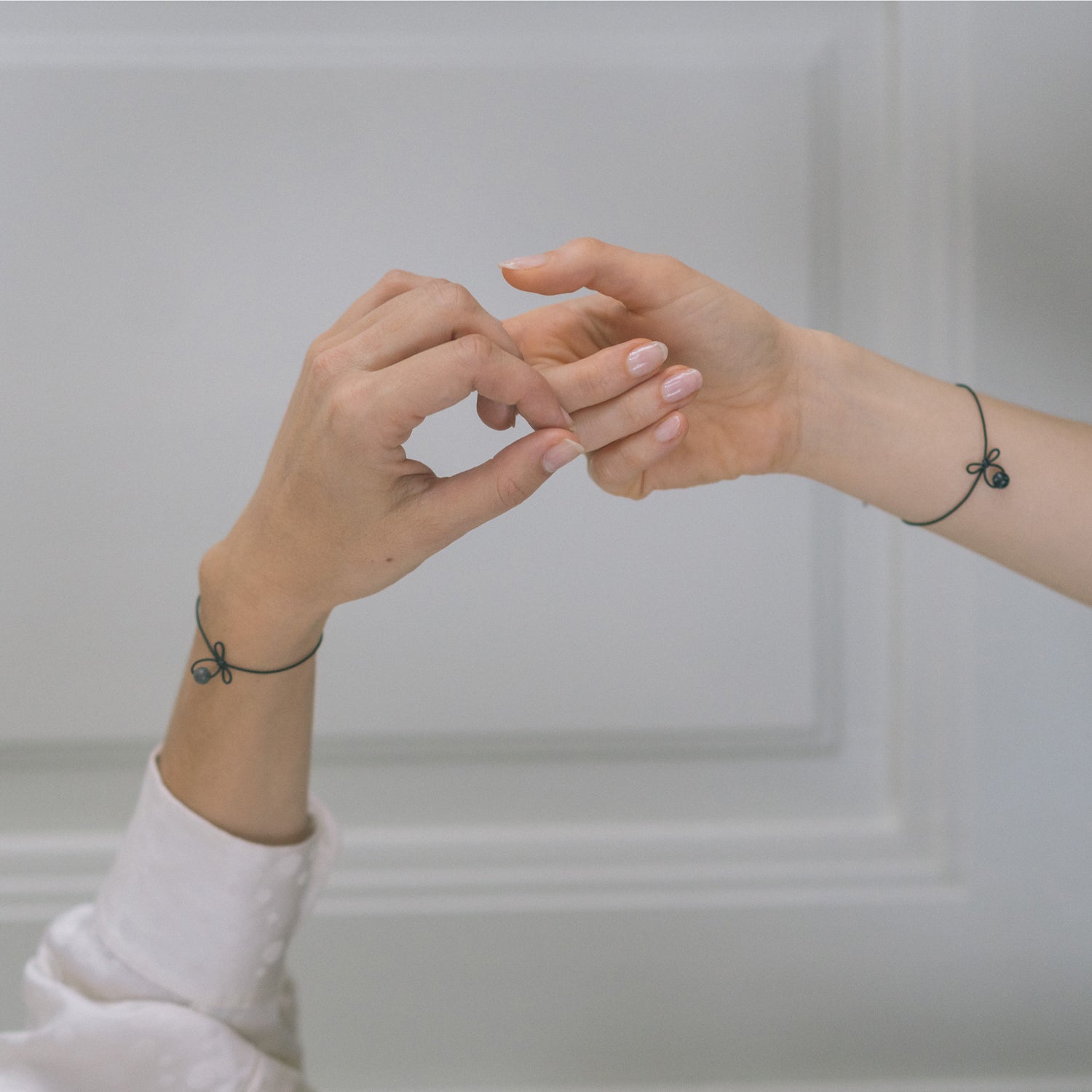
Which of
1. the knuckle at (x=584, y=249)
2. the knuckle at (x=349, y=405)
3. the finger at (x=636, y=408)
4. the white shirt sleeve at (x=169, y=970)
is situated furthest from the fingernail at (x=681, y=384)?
the white shirt sleeve at (x=169, y=970)

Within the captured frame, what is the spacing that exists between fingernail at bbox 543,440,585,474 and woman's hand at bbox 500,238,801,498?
0.06 meters

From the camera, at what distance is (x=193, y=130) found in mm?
933

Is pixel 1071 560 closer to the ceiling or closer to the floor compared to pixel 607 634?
closer to the ceiling

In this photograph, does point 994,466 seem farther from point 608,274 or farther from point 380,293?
point 380,293

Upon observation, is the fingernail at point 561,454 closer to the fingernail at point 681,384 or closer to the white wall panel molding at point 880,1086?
the fingernail at point 681,384

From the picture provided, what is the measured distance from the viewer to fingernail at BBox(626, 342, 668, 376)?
0.64 meters

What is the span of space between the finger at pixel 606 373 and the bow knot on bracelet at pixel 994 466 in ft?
0.93

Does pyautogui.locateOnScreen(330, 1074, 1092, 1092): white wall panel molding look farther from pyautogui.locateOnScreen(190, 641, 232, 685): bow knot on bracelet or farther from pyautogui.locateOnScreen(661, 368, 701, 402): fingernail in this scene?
pyautogui.locateOnScreen(661, 368, 701, 402): fingernail

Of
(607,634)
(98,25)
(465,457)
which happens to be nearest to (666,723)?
(607,634)

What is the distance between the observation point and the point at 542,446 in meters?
0.60

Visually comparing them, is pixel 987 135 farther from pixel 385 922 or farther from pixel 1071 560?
pixel 385 922

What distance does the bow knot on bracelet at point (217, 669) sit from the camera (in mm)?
701

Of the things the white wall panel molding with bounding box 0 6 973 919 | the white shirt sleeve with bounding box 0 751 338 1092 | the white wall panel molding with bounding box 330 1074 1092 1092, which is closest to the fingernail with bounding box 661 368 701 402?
the white wall panel molding with bounding box 0 6 973 919

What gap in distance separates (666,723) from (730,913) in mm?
236
